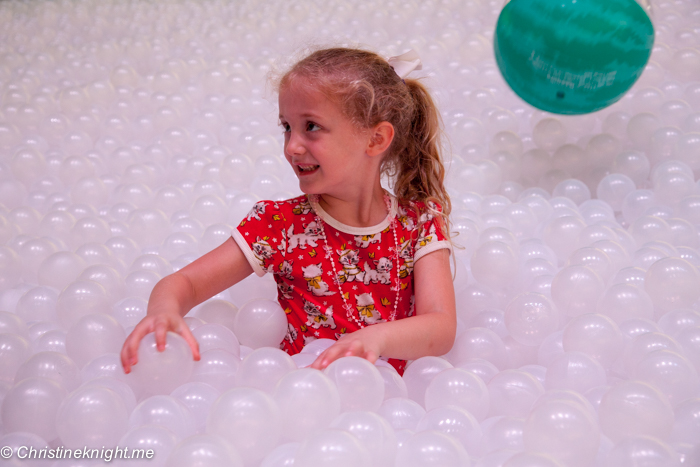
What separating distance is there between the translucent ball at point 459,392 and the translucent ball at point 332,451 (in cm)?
21

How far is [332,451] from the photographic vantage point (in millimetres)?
742

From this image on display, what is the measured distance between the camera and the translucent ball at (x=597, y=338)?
1080mm

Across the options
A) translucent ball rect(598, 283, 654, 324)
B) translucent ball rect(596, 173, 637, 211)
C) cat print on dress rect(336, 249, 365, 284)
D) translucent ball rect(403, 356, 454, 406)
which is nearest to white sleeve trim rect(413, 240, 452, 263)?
cat print on dress rect(336, 249, 365, 284)

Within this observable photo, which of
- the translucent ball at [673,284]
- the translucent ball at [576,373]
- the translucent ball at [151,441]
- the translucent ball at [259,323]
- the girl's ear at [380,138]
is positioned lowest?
the translucent ball at [673,284]

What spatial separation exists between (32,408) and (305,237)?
528 mm

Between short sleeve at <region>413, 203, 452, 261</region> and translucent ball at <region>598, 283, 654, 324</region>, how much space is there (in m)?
0.32

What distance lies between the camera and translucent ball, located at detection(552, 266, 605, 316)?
3.99ft

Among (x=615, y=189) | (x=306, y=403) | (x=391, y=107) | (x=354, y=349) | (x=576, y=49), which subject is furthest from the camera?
(x=615, y=189)

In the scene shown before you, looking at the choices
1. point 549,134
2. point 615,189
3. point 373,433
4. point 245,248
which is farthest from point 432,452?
point 549,134

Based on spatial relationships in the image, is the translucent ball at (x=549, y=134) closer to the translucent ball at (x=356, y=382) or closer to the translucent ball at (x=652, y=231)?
the translucent ball at (x=652, y=231)

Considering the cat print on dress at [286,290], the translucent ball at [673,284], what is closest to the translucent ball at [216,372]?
the cat print on dress at [286,290]

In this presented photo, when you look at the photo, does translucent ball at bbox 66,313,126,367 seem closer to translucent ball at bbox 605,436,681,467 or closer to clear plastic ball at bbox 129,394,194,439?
clear plastic ball at bbox 129,394,194,439

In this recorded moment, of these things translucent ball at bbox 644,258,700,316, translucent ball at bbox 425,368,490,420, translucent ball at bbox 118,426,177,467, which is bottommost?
translucent ball at bbox 644,258,700,316

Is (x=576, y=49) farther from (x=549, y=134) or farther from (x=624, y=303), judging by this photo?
(x=624, y=303)
